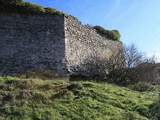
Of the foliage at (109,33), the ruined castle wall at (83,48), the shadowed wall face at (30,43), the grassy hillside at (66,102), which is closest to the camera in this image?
the grassy hillside at (66,102)

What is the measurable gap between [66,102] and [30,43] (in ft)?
26.3

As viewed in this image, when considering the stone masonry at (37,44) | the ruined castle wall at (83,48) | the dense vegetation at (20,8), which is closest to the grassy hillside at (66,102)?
the stone masonry at (37,44)

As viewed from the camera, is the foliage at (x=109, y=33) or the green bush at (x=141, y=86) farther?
the foliage at (x=109, y=33)

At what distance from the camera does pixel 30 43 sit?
84.0 ft

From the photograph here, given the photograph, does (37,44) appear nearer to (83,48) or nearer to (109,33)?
(83,48)

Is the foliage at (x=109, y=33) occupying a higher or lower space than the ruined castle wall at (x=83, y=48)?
higher

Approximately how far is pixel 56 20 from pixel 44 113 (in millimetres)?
10416

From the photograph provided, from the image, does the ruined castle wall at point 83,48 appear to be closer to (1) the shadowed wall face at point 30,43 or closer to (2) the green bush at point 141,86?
(1) the shadowed wall face at point 30,43

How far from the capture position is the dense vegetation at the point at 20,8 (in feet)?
83.7

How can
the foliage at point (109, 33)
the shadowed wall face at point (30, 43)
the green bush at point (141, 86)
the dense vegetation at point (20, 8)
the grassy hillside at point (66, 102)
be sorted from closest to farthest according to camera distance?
the grassy hillside at point (66, 102) → the green bush at point (141, 86) → the shadowed wall face at point (30, 43) → the dense vegetation at point (20, 8) → the foliage at point (109, 33)

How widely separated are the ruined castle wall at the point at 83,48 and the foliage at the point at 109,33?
514mm

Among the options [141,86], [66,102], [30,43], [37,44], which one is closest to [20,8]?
[30,43]

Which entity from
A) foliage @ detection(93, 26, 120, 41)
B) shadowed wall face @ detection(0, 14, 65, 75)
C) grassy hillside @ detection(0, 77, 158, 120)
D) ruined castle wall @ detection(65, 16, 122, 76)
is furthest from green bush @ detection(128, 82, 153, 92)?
foliage @ detection(93, 26, 120, 41)

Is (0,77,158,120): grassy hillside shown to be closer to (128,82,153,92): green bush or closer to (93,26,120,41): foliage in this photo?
(128,82,153,92): green bush
